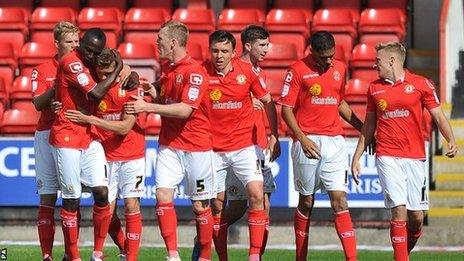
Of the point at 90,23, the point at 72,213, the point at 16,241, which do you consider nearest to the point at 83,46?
the point at 72,213

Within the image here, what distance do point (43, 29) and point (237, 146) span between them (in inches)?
321

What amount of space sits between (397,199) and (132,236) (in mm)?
2650

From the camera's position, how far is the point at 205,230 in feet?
46.4

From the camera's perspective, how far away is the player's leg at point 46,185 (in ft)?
48.2

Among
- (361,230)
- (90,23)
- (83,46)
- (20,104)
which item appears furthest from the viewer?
(90,23)

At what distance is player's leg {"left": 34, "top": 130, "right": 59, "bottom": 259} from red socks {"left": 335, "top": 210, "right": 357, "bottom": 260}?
9.44 feet

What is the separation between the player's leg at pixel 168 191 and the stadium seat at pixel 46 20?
316 inches

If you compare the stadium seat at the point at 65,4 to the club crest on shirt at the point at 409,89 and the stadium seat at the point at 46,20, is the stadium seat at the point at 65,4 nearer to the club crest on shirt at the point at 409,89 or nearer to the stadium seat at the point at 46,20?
the stadium seat at the point at 46,20

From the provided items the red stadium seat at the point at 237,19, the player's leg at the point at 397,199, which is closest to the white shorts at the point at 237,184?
the player's leg at the point at 397,199

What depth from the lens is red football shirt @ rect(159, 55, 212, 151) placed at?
13914 mm

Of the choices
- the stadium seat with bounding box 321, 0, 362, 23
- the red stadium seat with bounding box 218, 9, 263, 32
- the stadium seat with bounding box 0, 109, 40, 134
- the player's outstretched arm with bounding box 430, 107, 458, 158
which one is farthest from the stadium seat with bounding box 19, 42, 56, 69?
the player's outstretched arm with bounding box 430, 107, 458, 158

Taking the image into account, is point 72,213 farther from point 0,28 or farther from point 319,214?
point 0,28

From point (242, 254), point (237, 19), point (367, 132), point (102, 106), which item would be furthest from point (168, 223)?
point (237, 19)

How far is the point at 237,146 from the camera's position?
1456 cm
